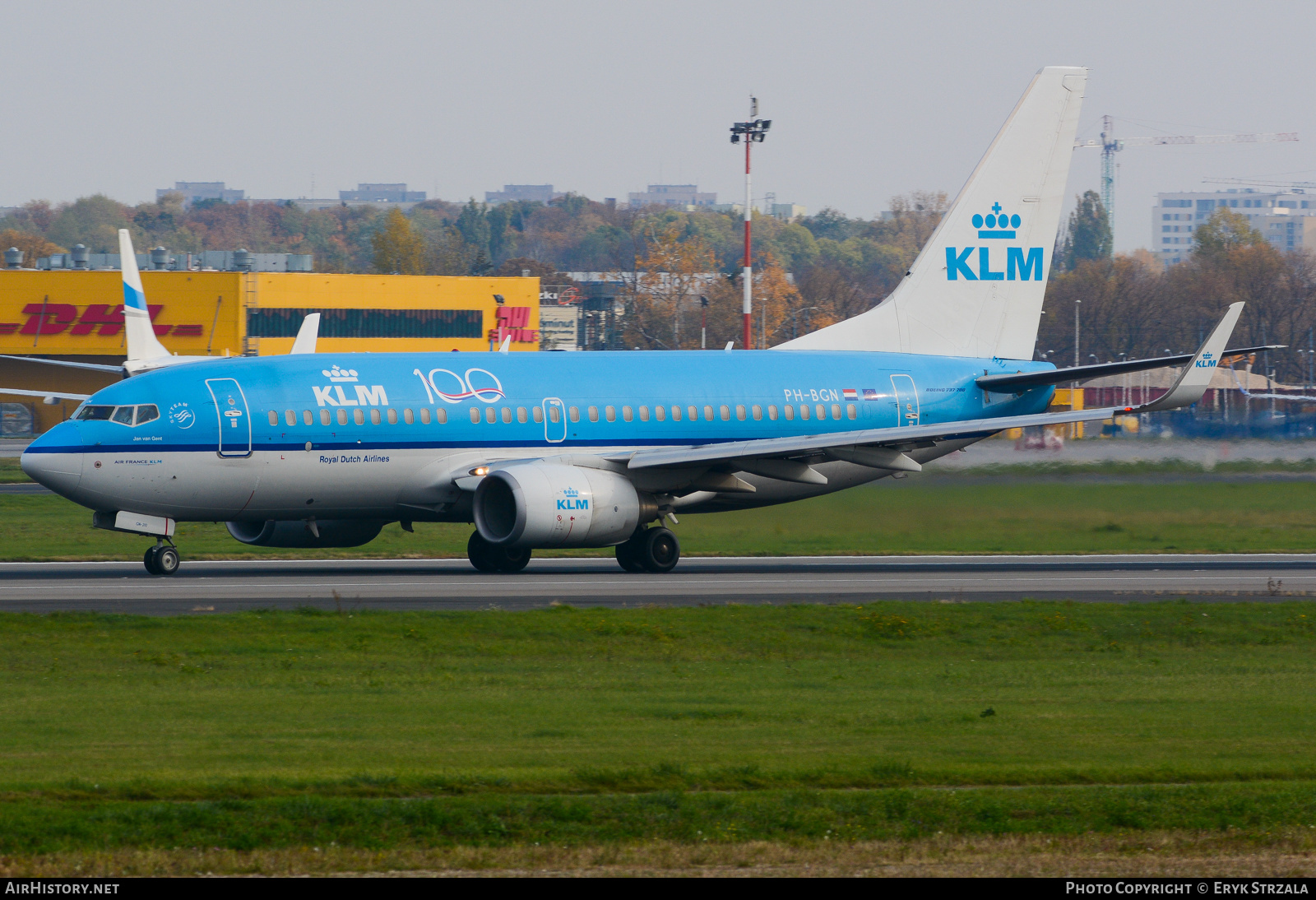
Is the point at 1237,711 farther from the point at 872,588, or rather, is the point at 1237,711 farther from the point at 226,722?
the point at 872,588

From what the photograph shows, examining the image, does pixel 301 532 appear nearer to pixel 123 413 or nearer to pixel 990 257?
pixel 123 413

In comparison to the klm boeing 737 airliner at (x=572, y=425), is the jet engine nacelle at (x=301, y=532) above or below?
below

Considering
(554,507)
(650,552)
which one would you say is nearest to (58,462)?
(554,507)

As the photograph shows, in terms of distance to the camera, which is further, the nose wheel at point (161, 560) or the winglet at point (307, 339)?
the winglet at point (307, 339)

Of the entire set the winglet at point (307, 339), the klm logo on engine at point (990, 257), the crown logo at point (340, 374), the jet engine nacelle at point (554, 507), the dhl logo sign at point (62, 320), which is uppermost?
the klm logo on engine at point (990, 257)

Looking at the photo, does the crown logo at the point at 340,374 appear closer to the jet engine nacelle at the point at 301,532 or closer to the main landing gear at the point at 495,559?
the jet engine nacelle at the point at 301,532

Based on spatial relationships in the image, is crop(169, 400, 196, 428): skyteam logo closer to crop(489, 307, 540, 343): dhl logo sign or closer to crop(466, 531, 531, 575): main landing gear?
crop(466, 531, 531, 575): main landing gear

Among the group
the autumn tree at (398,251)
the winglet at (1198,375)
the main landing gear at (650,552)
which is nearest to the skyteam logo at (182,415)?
the main landing gear at (650,552)

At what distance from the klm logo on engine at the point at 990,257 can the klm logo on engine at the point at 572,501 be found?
13269mm

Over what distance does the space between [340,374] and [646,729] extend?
1765cm

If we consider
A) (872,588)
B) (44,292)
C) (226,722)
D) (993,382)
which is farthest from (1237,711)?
(44,292)

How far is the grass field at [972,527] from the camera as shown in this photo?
118ft

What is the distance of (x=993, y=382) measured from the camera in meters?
37.5
